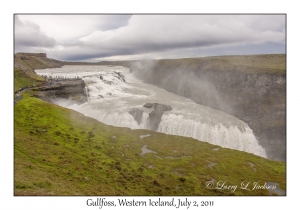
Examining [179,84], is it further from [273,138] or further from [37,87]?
[37,87]

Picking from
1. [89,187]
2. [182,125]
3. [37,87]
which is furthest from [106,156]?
[37,87]

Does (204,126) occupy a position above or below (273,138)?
above

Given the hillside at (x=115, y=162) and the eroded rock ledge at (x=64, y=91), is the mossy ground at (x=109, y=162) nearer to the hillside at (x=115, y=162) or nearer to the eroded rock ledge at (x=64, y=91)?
the hillside at (x=115, y=162)

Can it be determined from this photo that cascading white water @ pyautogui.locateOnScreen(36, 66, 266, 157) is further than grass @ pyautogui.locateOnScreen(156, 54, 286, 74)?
No

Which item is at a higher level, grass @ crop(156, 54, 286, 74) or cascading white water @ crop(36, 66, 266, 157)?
grass @ crop(156, 54, 286, 74)

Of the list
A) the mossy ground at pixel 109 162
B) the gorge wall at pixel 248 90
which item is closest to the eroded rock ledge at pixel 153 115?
the mossy ground at pixel 109 162

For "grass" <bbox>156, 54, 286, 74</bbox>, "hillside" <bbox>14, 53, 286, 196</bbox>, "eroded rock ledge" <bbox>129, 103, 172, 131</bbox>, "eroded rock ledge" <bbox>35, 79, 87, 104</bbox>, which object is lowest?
"hillside" <bbox>14, 53, 286, 196</bbox>

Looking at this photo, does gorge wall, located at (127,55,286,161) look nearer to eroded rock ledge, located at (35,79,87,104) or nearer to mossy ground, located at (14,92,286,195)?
mossy ground, located at (14,92,286,195)

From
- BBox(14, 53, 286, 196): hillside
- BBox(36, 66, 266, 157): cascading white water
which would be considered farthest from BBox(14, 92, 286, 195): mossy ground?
BBox(36, 66, 266, 157): cascading white water

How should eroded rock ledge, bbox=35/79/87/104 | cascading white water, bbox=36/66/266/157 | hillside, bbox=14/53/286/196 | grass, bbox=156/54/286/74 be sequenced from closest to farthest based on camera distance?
hillside, bbox=14/53/286/196
cascading white water, bbox=36/66/266/157
eroded rock ledge, bbox=35/79/87/104
grass, bbox=156/54/286/74
